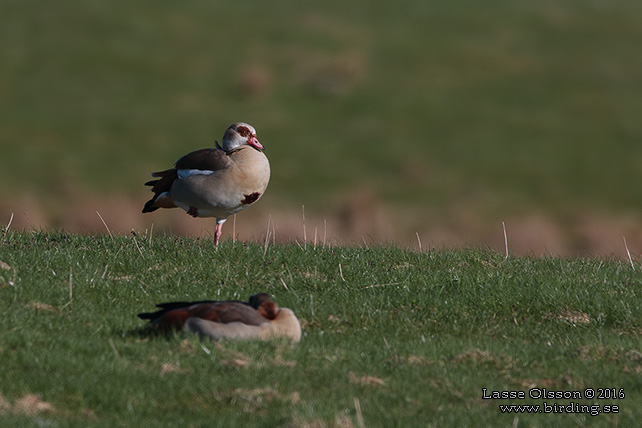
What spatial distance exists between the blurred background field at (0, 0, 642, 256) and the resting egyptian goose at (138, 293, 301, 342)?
12.6 metres

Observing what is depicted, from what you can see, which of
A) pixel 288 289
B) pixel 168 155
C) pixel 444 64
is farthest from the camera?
pixel 444 64

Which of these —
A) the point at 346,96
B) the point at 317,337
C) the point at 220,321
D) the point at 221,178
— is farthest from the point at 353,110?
the point at 220,321

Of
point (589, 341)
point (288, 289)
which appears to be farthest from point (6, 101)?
point (589, 341)

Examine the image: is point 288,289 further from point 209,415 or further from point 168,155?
point 168,155

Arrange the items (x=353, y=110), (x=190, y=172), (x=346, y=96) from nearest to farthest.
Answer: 1. (x=190, y=172)
2. (x=353, y=110)
3. (x=346, y=96)

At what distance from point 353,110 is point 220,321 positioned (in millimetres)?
31035

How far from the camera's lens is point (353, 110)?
127ft

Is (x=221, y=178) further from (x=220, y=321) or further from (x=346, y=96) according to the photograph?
(x=346, y=96)

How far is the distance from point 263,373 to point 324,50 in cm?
3618

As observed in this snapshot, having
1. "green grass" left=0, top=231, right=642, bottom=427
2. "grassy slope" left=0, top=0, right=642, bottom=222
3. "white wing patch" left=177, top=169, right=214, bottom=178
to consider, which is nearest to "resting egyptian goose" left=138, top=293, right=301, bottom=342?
"green grass" left=0, top=231, right=642, bottom=427

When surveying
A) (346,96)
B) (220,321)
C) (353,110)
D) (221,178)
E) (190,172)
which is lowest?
(220,321)

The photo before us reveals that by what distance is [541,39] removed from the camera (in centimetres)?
4522

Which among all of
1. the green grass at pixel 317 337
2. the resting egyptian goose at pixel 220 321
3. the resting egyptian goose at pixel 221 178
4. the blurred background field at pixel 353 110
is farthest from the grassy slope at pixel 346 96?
the resting egyptian goose at pixel 220 321

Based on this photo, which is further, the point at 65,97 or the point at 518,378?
the point at 65,97
